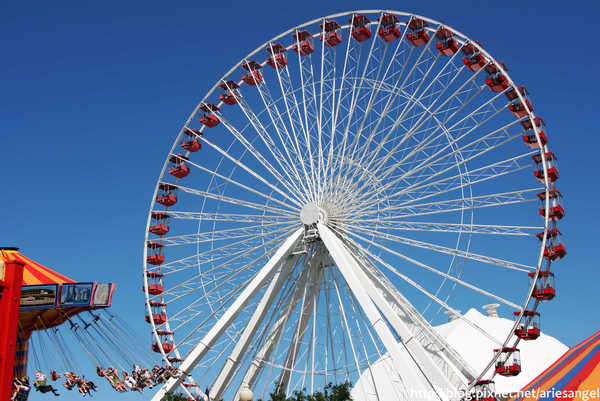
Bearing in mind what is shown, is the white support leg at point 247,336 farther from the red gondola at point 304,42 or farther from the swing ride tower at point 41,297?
the red gondola at point 304,42

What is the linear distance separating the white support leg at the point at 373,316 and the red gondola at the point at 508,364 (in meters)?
2.96

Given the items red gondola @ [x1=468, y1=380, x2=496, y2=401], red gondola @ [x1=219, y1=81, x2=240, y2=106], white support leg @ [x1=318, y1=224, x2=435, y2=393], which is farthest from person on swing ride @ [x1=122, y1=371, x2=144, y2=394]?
red gondola @ [x1=219, y1=81, x2=240, y2=106]

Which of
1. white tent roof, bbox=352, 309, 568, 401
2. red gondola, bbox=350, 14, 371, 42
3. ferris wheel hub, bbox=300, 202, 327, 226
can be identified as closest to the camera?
ferris wheel hub, bbox=300, 202, 327, 226

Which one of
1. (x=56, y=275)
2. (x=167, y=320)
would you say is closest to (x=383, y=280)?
(x=167, y=320)

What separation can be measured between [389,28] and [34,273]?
18452 millimetres

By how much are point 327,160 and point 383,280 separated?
5.61 meters

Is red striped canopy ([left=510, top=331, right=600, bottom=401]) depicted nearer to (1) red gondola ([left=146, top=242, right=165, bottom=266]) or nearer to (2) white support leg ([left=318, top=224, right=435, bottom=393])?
(2) white support leg ([left=318, top=224, right=435, bottom=393])

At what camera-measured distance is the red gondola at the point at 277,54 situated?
113ft

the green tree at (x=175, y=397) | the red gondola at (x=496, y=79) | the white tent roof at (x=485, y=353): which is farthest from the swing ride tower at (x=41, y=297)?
the white tent roof at (x=485, y=353)

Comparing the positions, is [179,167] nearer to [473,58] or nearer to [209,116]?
[209,116]

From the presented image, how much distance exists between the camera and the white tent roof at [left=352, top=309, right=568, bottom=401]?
1682 inches

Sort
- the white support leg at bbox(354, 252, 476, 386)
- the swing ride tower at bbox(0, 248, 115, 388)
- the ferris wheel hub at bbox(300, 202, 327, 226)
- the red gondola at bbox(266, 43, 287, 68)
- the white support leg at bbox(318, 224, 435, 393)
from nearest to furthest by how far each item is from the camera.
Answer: the swing ride tower at bbox(0, 248, 115, 388) → the white support leg at bbox(318, 224, 435, 393) → the white support leg at bbox(354, 252, 476, 386) → the ferris wheel hub at bbox(300, 202, 327, 226) → the red gondola at bbox(266, 43, 287, 68)

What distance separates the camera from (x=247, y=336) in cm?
2953

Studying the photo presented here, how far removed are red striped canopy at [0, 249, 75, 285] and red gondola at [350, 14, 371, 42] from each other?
16.6m
